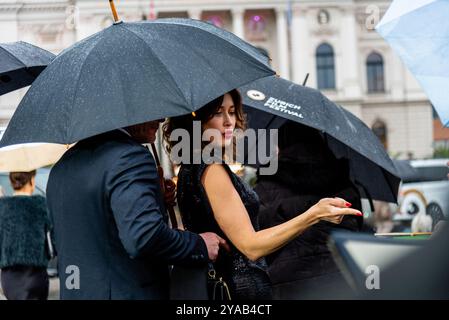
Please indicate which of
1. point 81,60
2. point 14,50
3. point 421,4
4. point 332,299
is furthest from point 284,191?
point 332,299

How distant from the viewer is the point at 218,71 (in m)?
2.72

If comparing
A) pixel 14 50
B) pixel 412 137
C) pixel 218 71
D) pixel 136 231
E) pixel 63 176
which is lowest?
pixel 136 231

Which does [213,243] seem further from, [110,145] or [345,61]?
[345,61]

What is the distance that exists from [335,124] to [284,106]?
0.82 ft

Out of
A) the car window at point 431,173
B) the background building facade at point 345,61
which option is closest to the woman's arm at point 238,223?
the car window at point 431,173

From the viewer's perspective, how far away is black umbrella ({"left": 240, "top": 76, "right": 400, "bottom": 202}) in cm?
414

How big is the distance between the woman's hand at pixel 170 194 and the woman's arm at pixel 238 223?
0.21 metres

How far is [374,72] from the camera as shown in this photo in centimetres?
4684

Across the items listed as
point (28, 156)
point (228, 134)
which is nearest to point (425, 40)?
point (228, 134)

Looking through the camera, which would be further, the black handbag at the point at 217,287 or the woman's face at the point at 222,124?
the woman's face at the point at 222,124

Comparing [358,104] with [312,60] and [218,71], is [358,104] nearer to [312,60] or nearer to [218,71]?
[312,60]

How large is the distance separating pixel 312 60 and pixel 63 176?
43573 mm

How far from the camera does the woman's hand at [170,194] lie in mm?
2793

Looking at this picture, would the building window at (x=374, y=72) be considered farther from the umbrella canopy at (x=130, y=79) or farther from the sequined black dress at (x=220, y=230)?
the sequined black dress at (x=220, y=230)
